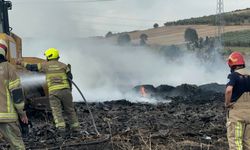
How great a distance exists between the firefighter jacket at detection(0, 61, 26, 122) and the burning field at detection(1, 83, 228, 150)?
50.4 inches

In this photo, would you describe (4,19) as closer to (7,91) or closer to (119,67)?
(7,91)

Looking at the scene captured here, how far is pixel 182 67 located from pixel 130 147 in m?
35.5

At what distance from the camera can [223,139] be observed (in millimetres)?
10391

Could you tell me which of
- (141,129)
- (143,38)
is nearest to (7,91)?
(141,129)

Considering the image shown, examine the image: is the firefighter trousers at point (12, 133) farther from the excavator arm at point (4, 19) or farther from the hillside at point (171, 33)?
the hillside at point (171, 33)

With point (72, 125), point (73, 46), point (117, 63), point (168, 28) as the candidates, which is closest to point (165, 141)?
point (72, 125)

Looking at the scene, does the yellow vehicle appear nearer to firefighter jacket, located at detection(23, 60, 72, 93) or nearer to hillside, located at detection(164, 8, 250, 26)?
firefighter jacket, located at detection(23, 60, 72, 93)

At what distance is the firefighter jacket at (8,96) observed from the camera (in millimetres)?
7492

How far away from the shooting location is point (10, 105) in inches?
297

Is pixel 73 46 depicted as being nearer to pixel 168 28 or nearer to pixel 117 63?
pixel 117 63

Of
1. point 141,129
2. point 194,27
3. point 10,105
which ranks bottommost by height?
point 141,129

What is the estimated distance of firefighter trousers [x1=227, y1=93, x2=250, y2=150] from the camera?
Result: 296 inches

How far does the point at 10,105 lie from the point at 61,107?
3479 millimetres

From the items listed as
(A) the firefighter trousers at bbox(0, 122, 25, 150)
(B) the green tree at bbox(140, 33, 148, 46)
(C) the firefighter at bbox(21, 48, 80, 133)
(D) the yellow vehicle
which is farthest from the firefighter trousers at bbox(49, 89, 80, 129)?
(B) the green tree at bbox(140, 33, 148, 46)
